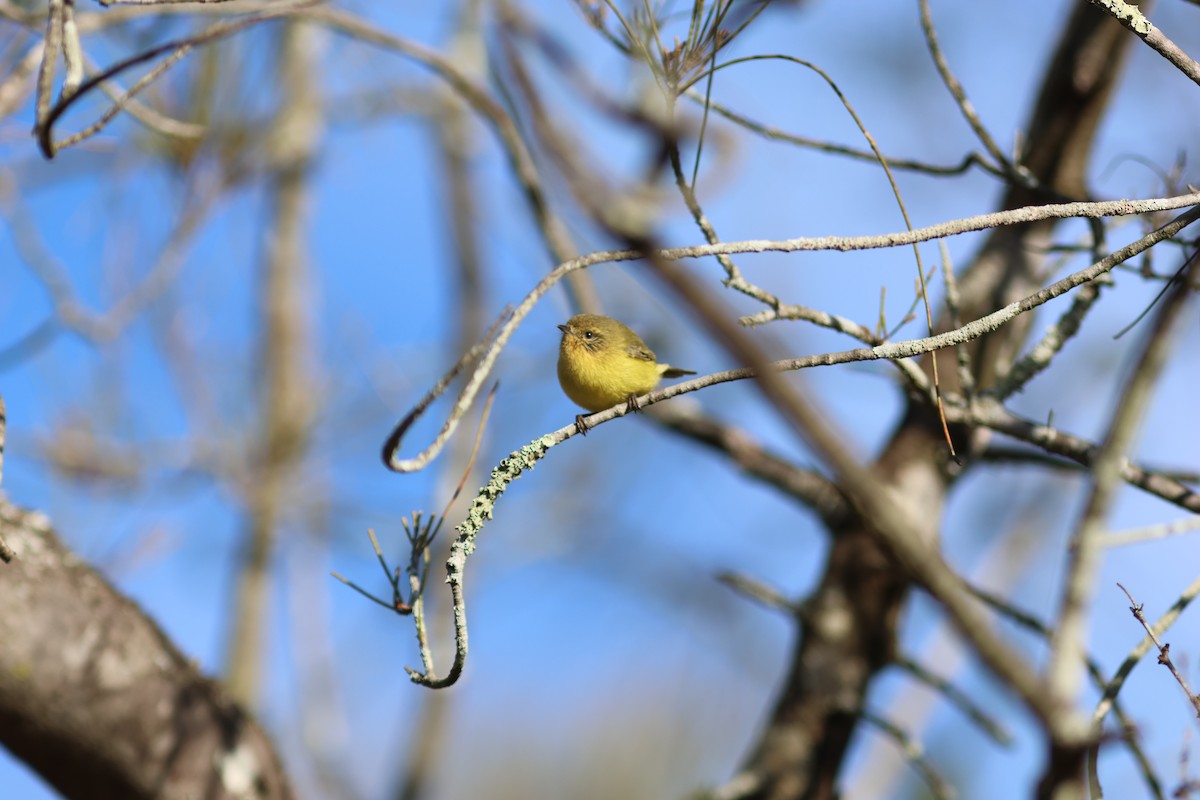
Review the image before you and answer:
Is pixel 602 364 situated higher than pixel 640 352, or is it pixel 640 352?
pixel 640 352

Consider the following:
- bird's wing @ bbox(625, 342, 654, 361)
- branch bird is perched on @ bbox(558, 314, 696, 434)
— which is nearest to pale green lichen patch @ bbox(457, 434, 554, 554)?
branch bird is perched on @ bbox(558, 314, 696, 434)

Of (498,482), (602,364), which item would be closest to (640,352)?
(602,364)

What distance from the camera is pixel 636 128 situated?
1.23m

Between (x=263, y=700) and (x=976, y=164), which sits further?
(x=263, y=700)

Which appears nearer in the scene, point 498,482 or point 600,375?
point 498,482

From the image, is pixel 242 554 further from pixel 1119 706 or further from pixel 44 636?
pixel 1119 706

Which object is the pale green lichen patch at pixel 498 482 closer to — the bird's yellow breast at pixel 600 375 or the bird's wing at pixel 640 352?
the bird's yellow breast at pixel 600 375

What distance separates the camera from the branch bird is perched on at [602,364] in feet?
10.9

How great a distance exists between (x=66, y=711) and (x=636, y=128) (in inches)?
84.0

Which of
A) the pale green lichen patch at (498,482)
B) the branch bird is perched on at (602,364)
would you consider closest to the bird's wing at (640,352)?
the branch bird is perched on at (602,364)

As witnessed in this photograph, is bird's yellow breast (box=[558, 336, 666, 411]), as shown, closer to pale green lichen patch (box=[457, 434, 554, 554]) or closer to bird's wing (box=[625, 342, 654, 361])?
bird's wing (box=[625, 342, 654, 361])

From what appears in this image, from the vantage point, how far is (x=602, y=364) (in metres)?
3.36

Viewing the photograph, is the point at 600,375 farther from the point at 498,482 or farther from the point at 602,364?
the point at 498,482

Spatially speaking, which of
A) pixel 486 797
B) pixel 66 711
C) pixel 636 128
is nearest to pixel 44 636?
pixel 66 711
